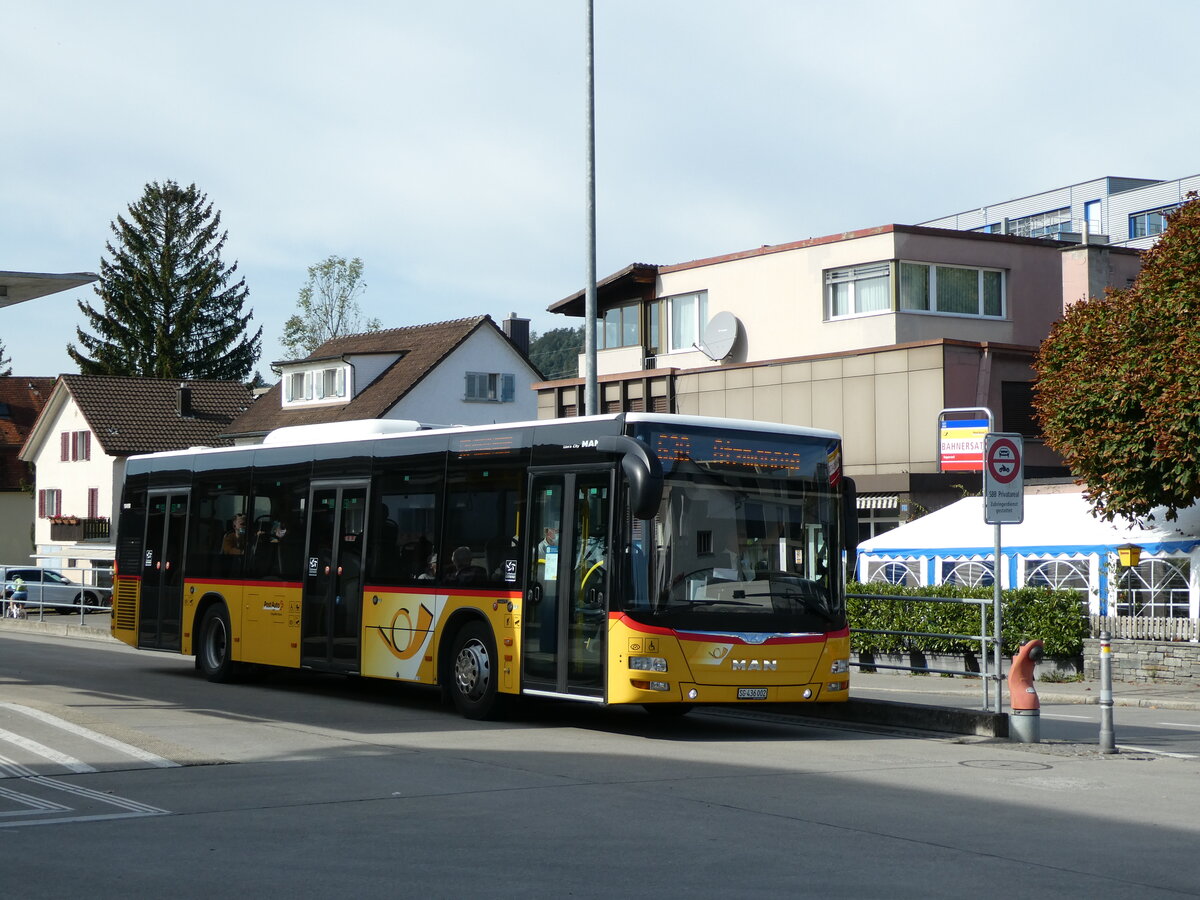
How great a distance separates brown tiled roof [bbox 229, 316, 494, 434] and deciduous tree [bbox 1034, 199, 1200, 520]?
36.6 m

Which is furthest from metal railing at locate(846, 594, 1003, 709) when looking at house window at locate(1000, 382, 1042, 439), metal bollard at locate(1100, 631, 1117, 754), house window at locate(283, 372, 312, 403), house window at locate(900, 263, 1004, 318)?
house window at locate(283, 372, 312, 403)

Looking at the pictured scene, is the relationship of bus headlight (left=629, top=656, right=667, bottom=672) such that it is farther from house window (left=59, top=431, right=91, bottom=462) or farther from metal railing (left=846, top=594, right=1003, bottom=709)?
house window (left=59, top=431, right=91, bottom=462)

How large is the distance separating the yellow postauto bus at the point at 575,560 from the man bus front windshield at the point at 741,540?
0.05ft

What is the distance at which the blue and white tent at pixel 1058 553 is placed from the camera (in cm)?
2531

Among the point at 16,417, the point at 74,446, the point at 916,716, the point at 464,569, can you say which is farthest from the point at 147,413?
the point at 916,716

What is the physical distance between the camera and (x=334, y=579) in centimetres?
1786

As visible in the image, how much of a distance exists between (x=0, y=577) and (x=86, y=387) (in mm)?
26979

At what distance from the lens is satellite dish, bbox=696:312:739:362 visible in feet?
132

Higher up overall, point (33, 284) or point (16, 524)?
point (33, 284)

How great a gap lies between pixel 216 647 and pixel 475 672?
19.8 ft

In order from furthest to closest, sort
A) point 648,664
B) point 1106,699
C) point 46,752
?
point 1106,699
point 648,664
point 46,752

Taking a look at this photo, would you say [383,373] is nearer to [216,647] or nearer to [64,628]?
[64,628]

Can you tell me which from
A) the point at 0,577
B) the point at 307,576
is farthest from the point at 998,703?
the point at 0,577

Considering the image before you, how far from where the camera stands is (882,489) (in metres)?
34.2
